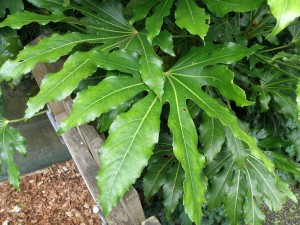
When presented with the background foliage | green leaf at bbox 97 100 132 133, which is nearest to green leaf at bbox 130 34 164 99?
the background foliage

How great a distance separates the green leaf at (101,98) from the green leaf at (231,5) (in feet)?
1.06

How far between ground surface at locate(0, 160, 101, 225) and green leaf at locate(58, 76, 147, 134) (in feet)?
5.32

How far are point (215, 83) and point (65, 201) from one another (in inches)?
72.1

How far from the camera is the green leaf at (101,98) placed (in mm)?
896

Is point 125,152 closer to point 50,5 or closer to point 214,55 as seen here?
point 214,55

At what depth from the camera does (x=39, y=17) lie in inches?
43.5

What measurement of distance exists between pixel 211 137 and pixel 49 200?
5.62 ft

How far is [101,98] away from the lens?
939 mm

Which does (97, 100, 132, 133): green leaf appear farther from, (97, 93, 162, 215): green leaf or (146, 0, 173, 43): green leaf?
(146, 0, 173, 43): green leaf

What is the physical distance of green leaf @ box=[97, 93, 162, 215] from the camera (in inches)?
33.3

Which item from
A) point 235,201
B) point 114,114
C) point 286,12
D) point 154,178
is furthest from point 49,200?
point 286,12

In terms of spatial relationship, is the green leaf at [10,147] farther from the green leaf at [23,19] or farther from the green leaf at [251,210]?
the green leaf at [251,210]

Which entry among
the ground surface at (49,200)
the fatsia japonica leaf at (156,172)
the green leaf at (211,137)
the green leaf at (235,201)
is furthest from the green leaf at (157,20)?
the ground surface at (49,200)

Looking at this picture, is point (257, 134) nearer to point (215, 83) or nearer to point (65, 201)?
point (215, 83)
